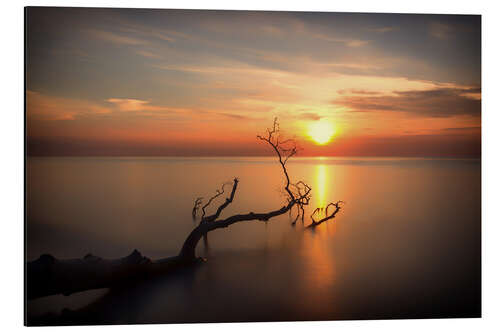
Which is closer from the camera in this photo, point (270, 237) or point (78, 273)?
point (78, 273)

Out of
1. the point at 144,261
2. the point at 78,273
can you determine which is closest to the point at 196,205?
the point at 144,261

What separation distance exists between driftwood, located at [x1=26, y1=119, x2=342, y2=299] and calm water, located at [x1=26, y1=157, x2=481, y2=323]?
0.21ft

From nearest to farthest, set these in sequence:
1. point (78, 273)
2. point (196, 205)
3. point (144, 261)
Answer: point (78, 273)
point (144, 261)
point (196, 205)

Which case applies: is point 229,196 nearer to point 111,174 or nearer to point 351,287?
point 111,174

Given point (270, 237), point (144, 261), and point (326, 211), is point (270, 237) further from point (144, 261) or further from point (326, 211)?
point (144, 261)

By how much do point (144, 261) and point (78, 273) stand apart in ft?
1.51

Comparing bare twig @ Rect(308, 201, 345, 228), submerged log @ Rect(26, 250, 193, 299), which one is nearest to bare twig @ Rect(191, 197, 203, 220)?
submerged log @ Rect(26, 250, 193, 299)

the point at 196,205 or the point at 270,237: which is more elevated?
the point at 196,205

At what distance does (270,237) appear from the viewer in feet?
10.7

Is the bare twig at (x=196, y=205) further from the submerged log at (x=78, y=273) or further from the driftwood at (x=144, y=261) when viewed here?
the submerged log at (x=78, y=273)

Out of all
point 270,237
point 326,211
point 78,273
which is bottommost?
point 78,273

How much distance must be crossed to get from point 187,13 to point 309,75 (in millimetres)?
1050

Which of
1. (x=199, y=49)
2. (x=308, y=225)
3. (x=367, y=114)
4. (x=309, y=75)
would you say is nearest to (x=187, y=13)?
(x=199, y=49)

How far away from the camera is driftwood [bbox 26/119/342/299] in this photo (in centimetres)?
284
